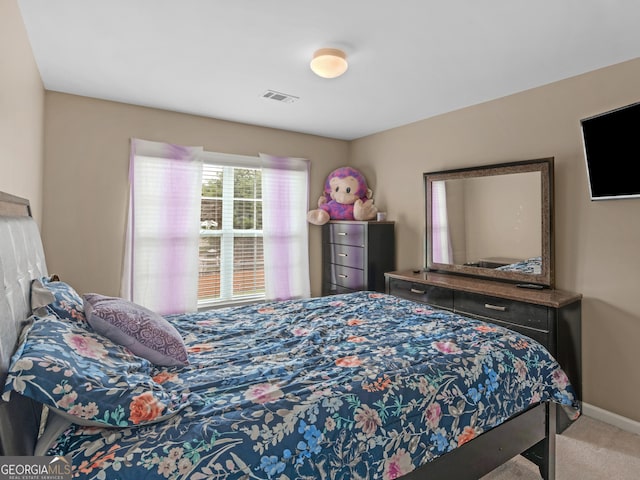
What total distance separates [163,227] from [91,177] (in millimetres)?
771

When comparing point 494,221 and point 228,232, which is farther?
point 228,232

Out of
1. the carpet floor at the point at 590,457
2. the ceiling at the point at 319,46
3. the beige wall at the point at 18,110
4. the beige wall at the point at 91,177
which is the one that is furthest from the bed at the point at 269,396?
the beige wall at the point at 91,177

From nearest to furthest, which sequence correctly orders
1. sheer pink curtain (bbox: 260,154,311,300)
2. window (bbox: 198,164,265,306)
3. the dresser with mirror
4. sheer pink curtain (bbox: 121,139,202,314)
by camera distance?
the dresser with mirror, sheer pink curtain (bbox: 121,139,202,314), window (bbox: 198,164,265,306), sheer pink curtain (bbox: 260,154,311,300)

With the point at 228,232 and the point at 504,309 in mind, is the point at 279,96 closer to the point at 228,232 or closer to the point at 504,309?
the point at 228,232

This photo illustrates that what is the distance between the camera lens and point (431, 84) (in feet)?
9.44

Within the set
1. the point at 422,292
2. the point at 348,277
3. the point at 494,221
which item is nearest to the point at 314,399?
the point at 422,292

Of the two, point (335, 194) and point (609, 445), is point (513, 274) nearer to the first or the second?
point (609, 445)

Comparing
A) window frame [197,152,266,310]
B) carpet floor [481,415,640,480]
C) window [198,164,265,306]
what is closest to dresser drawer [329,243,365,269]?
window [198,164,265,306]

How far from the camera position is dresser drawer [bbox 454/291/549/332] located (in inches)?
95.4

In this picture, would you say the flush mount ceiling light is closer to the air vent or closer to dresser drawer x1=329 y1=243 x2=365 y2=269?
the air vent

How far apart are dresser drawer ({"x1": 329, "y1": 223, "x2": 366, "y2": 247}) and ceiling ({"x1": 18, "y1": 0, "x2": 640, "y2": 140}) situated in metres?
1.40

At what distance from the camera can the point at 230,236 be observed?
4.09 metres

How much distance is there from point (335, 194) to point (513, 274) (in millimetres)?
2232

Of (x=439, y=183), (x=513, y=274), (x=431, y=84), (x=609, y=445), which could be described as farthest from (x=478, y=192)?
(x=609, y=445)
